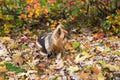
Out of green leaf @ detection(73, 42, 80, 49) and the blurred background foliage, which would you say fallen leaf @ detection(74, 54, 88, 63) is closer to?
green leaf @ detection(73, 42, 80, 49)

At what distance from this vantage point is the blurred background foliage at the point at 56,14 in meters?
11.8

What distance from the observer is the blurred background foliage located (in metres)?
11.8

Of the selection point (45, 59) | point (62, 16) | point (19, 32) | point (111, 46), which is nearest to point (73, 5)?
point (62, 16)

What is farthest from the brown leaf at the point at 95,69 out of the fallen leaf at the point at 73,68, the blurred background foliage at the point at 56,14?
the blurred background foliage at the point at 56,14

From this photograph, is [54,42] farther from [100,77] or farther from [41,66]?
[100,77]

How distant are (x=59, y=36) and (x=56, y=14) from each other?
4.59 meters

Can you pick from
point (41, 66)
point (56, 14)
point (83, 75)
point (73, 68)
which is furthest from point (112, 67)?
point (56, 14)

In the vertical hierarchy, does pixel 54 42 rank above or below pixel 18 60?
above

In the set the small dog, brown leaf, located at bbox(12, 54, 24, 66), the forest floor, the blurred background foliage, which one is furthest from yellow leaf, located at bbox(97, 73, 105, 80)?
the blurred background foliage

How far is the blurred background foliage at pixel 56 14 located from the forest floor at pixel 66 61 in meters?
1.24

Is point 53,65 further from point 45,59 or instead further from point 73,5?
point 73,5

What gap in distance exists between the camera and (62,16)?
485 inches

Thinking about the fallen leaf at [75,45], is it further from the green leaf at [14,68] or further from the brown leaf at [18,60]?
the green leaf at [14,68]

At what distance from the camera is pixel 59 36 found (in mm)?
7863
